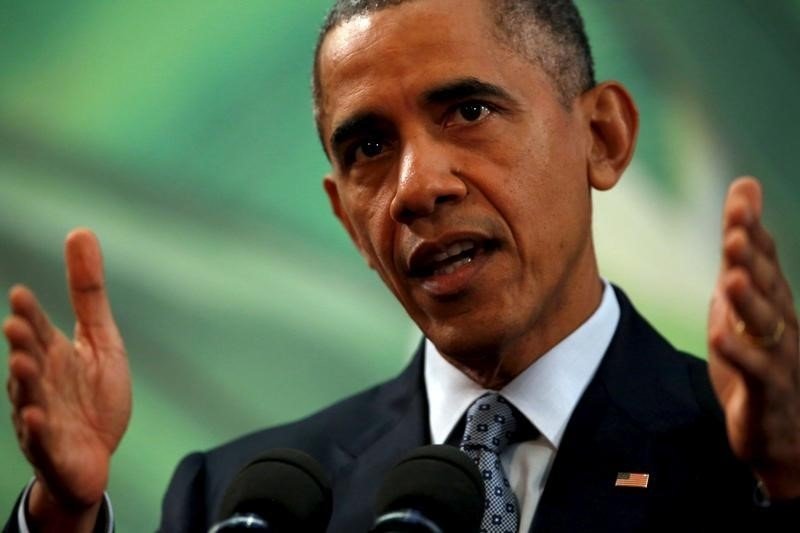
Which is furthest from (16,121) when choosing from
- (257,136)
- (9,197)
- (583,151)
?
(583,151)

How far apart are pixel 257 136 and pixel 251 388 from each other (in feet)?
1.90

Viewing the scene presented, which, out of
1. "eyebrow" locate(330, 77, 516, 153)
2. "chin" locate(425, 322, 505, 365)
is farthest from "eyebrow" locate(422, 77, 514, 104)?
"chin" locate(425, 322, 505, 365)

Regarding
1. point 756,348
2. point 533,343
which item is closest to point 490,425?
point 533,343

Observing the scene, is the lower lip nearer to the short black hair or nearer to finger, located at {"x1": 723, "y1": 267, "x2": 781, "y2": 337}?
the short black hair

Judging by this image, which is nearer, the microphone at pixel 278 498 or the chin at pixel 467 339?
the microphone at pixel 278 498

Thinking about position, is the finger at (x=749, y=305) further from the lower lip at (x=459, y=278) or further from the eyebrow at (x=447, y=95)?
the eyebrow at (x=447, y=95)

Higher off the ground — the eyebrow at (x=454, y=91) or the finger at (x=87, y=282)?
the eyebrow at (x=454, y=91)

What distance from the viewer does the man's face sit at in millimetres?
2068

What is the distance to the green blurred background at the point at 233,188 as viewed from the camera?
9.14 feet

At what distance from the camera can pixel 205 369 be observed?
294 centimetres

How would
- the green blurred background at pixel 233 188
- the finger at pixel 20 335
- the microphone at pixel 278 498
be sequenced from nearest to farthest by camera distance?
the microphone at pixel 278 498
the finger at pixel 20 335
the green blurred background at pixel 233 188

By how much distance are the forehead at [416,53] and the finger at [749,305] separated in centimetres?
79

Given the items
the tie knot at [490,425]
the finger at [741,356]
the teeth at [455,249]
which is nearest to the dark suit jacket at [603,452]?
the tie knot at [490,425]

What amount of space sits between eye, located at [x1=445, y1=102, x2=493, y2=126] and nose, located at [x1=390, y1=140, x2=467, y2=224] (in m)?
0.07
